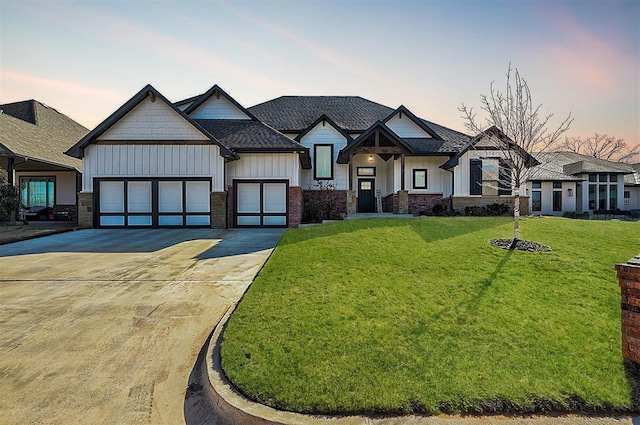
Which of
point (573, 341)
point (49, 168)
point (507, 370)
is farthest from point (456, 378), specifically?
point (49, 168)

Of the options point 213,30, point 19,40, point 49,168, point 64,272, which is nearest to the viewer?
point 64,272

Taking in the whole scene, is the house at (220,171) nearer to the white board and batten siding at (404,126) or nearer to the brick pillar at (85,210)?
the brick pillar at (85,210)

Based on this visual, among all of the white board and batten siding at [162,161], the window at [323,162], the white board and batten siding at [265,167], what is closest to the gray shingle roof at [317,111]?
the window at [323,162]

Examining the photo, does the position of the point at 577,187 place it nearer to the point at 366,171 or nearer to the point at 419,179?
the point at 419,179

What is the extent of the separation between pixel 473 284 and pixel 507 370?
2.40 m

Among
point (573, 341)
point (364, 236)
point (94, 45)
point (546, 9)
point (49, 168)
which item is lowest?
point (573, 341)

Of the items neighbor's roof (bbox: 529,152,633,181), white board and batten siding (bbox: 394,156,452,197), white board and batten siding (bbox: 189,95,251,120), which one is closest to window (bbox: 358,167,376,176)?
white board and batten siding (bbox: 394,156,452,197)

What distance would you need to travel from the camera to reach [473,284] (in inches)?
222

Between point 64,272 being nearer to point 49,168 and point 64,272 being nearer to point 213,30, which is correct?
point 213,30

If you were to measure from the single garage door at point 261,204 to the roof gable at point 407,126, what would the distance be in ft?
27.5

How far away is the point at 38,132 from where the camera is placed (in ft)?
62.0

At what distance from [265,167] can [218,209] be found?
291cm

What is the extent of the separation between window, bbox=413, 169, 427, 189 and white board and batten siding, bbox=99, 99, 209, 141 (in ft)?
36.9

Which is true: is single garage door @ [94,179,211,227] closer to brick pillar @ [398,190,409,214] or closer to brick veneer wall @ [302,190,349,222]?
brick veneer wall @ [302,190,349,222]
